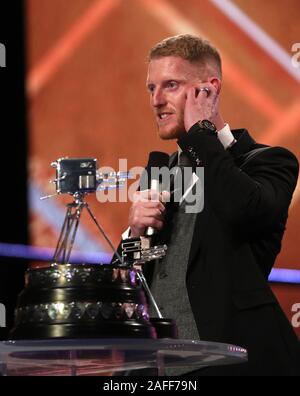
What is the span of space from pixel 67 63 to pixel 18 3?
0.24 m

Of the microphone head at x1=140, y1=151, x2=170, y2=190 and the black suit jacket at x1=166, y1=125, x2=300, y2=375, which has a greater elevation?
the microphone head at x1=140, y1=151, x2=170, y2=190

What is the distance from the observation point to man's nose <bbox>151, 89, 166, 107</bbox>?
184 cm

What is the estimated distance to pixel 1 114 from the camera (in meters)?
2.57

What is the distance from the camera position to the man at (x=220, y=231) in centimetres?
162

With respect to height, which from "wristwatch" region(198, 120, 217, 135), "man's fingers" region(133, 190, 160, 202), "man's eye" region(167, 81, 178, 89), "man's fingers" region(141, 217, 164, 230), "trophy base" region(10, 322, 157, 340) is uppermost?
"man's eye" region(167, 81, 178, 89)

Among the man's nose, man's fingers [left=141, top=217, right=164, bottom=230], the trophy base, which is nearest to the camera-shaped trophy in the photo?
the trophy base

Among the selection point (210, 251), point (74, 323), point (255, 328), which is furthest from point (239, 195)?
point (74, 323)

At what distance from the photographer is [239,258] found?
1.68 meters

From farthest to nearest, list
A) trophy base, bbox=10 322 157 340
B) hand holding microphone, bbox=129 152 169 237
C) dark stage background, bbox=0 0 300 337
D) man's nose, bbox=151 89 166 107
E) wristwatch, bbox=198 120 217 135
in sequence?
dark stage background, bbox=0 0 300 337 < man's nose, bbox=151 89 166 107 < wristwatch, bbox=198 120 217 135 < hand holding microphone, bbox=129 152 169 237 < trophy base, bbox=10 322 157 340

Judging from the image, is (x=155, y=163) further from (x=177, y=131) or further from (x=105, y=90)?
(x=105, y=90)

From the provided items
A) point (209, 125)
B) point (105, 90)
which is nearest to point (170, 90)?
point (209, 125)

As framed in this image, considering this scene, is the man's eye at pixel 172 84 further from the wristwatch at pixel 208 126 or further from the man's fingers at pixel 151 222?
the man's fingers at pixel 151 222

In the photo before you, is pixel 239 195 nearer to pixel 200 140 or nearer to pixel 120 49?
pixel 200 140

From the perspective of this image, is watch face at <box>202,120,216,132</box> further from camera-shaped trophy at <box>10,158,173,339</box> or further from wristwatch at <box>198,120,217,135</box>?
camera-shaped trophy at <box>10,158,173,339</box>
